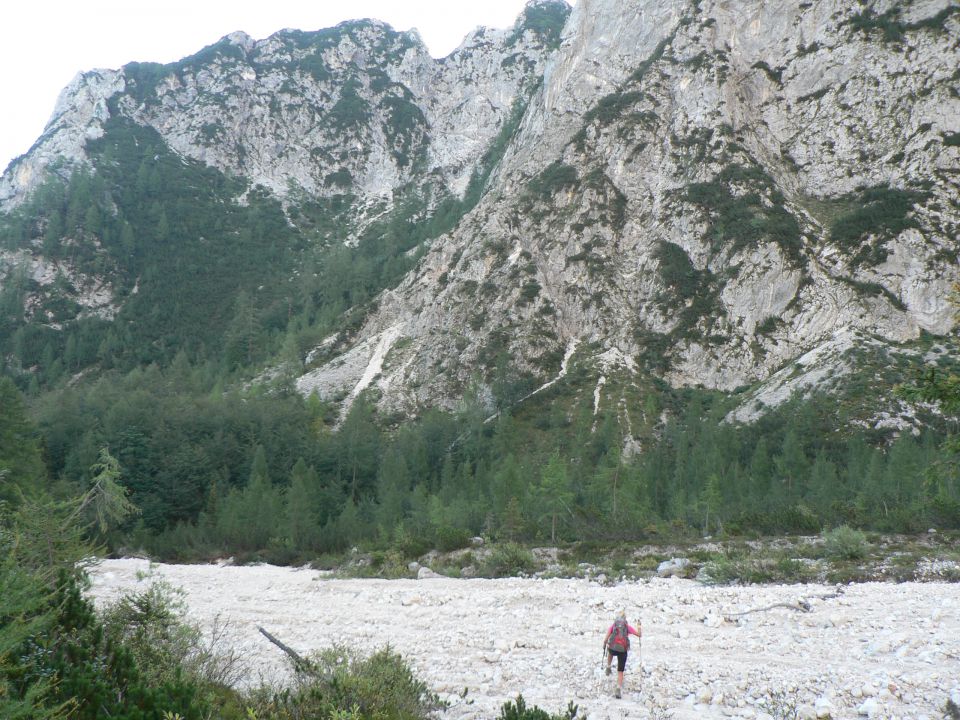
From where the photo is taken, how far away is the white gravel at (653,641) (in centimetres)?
800

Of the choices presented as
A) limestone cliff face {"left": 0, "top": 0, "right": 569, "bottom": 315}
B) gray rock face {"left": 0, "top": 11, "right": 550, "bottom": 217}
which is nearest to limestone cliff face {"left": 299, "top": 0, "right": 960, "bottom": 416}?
limestone cliff face {"left": 0, "top": 0, "right": 569, "bottom": 315}

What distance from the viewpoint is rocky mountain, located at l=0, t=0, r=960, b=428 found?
7219 cm

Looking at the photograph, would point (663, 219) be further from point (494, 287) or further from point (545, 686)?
point (545, 686)

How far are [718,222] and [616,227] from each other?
15.3 meters

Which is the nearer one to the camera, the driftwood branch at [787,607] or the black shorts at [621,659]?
the black shorts at [621,659]

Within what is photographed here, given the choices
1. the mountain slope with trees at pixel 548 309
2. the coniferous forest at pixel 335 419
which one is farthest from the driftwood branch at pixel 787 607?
the mountain slope with trees at pixel 548 309

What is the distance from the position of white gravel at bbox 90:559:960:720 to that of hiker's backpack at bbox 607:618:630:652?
0.62 m

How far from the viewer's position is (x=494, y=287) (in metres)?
87.5

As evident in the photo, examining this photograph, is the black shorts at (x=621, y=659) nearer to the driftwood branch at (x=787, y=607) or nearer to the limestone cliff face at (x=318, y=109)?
the driftwood branch at (x=787, y=607)

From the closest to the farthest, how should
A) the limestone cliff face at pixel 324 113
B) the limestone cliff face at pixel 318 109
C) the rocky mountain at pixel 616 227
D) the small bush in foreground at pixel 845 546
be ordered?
the small bush in foreground at pixel 845 546
the rocky mountain at pixel 616 227
the limestone cliff face at pixel 324 113
the limestone cliff face at pixel 318 109

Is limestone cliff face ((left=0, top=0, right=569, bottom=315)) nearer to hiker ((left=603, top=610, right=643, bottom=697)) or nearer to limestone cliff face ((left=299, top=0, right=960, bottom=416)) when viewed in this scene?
limestone cliff face ((left=299, top=0, right=960, bottom=416))

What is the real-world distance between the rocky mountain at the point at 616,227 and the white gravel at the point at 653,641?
53917mm

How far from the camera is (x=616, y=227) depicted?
89812mm

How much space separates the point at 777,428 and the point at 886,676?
52.6 meters
